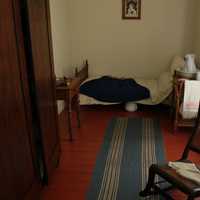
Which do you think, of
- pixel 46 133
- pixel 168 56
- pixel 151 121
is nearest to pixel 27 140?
pixel 46 133

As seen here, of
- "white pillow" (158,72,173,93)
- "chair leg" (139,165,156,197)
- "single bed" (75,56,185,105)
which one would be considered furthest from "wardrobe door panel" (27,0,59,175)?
"white pillow" (158,72,173,93)

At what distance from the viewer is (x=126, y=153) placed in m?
2.83

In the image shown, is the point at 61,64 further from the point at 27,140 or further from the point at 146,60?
the point at 27,140

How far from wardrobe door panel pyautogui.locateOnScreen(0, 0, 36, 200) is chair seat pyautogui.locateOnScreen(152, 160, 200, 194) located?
1021 millimetres

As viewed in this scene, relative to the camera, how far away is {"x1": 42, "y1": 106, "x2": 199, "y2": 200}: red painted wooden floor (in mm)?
2242

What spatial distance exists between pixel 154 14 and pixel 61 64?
1975mm

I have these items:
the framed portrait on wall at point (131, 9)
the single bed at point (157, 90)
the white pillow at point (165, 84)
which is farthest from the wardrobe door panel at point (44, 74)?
the framed portrait on wall at point (131, 9)

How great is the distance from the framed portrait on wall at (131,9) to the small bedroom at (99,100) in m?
0.02

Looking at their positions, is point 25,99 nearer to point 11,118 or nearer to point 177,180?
point 11,118

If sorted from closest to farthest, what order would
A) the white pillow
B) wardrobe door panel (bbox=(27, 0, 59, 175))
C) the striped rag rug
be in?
wardrobe door panel (bbox=(27, 0, 59, 175))
the striped rag rug
the white pillow

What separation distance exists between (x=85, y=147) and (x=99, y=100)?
3.97 ft

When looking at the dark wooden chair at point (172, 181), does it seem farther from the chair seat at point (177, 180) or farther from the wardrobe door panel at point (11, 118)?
the wardrobe door panel at point (11, 118)

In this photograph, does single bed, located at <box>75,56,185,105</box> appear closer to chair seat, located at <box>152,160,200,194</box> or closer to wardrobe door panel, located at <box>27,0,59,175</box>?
wardrobe door panel, located at <box>27,0,59,175</box>

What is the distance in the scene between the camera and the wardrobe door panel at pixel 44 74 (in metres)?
1.81
